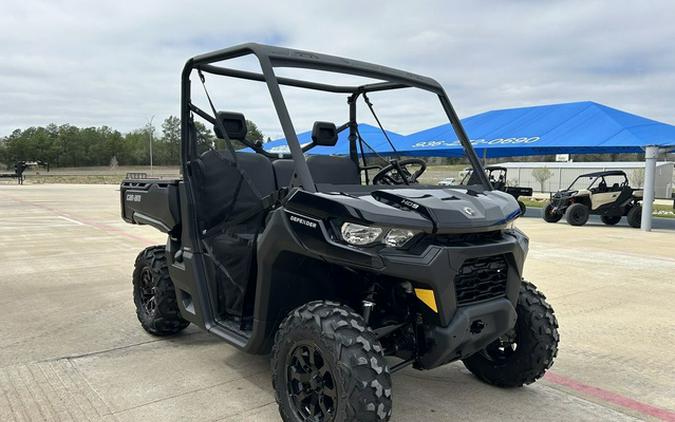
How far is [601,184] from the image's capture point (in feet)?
49.6

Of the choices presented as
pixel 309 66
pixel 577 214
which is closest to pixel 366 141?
pixel 309 66

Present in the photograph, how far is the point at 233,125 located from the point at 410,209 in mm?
1398

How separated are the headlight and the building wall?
34.9 meters

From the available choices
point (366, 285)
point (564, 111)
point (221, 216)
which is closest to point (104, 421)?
point (221, 216)

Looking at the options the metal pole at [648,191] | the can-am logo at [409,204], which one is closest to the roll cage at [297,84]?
the can-am logo at [409,204]

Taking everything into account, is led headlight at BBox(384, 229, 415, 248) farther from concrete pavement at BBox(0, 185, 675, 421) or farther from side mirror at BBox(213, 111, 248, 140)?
side mirror at BBox(213, 111, 248, 140)

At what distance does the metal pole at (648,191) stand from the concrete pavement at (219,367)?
774 centimetres

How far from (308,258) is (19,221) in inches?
515

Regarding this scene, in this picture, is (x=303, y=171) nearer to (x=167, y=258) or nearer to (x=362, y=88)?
(x=362, y=88)

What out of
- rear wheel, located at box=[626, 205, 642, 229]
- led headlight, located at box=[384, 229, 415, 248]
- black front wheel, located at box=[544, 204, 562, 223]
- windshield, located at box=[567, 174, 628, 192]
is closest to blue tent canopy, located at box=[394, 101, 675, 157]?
windshield, located at box=[567, 174, 628, 192]

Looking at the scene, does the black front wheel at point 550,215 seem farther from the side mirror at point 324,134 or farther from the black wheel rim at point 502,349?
the side mirror at point 324,134

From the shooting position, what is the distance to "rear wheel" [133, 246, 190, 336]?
412 cm

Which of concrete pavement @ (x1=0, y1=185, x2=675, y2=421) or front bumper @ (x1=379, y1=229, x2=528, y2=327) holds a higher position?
front bumper @ (x1=379, y1=229, x2=528, y2=327)

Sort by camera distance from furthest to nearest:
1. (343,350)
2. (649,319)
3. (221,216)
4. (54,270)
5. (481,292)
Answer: (54,270)
(649,319)
(221,216)
(481,292)
(343,350)
